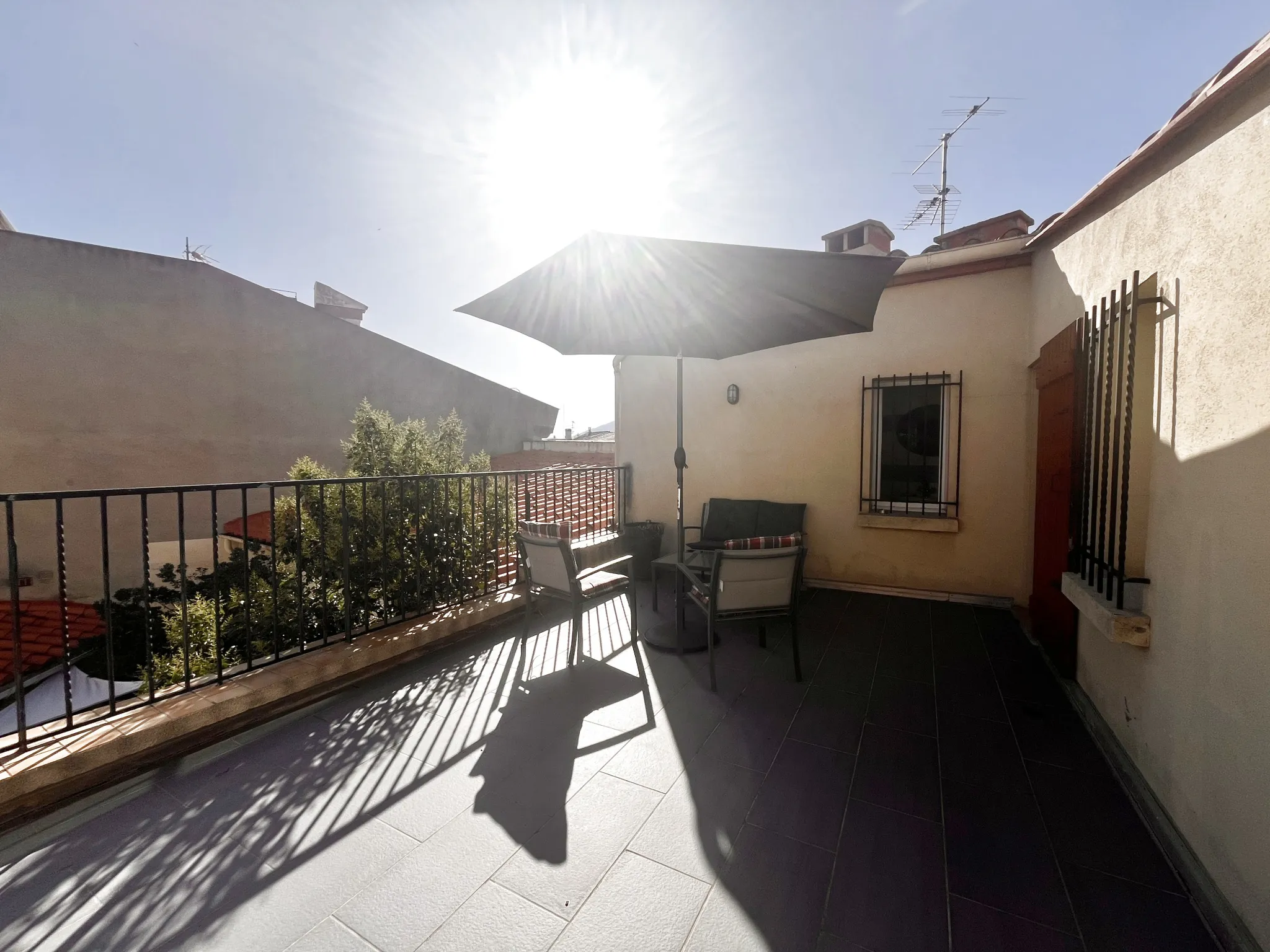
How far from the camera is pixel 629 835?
1.64 m

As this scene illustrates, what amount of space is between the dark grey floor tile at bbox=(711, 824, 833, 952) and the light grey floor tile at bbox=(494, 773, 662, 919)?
340 millimetres

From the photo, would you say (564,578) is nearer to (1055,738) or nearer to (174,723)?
(174,723)

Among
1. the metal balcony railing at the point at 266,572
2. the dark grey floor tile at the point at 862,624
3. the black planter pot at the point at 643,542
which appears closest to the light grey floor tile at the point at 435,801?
the metal balcony railing at the point at 266,572

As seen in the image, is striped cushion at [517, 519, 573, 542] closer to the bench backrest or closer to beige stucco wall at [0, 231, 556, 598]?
the bench backrest

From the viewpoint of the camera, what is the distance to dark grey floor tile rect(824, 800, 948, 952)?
4.26 feet

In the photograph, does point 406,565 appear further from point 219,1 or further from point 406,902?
point 219,1

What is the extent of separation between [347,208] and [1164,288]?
25.1ft

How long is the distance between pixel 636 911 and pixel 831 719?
1.40 meters

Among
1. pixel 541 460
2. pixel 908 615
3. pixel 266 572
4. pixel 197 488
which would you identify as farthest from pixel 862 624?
pixel 541 460

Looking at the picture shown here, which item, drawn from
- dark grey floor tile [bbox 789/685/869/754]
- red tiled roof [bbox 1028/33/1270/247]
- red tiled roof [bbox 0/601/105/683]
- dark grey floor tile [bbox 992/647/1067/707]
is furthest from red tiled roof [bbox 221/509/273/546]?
red tiled roof [bbox 1028/33/1270/247]

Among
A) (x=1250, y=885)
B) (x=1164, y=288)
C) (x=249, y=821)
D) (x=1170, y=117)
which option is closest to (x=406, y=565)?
(x=249, y=821)

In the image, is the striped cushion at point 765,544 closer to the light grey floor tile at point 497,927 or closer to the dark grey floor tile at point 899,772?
the dark grey floor tile at point 899,772

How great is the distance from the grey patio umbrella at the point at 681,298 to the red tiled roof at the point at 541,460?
7.79 metres

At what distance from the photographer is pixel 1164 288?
1.85m
